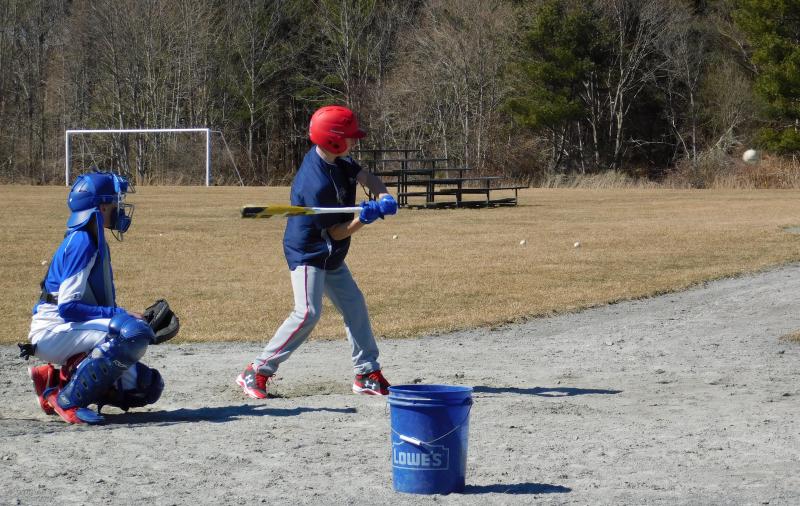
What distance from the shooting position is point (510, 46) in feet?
194

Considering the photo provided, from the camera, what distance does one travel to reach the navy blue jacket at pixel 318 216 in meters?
7.26

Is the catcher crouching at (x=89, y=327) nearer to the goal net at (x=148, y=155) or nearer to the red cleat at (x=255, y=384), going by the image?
the red cleat at (x=255, y=384)

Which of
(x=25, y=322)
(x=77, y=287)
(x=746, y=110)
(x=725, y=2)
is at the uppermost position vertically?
(x=725, y=2)

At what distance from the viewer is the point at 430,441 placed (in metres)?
4.91

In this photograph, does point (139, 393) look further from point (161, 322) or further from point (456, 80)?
point (456, 80)

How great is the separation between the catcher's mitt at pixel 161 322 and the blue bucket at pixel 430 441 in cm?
227

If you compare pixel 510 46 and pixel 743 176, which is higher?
pixel 510 46

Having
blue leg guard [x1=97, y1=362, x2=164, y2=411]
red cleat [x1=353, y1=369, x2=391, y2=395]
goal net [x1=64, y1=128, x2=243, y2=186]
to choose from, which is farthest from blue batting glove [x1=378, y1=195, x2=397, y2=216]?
goal net [x1=64, y1=128, x2=243, y2=186]

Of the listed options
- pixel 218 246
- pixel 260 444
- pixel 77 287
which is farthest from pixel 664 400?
pixel 218 246

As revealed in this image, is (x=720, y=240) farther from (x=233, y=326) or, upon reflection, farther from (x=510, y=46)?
(x=510, y=46)

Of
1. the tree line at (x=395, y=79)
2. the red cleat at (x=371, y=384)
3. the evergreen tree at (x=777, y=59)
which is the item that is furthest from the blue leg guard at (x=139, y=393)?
the tree line at (x=395, y=79)

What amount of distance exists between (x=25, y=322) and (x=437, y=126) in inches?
1918

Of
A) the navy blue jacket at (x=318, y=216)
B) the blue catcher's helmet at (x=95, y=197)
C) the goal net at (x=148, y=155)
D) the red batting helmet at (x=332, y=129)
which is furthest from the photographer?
the goal net at (x=148, y=155)

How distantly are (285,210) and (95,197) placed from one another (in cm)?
113
